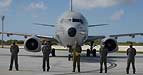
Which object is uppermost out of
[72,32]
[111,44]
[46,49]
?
[72,32]

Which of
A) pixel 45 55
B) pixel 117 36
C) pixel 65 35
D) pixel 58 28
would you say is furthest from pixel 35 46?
pixel 45 55

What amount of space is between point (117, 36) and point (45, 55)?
20026mm

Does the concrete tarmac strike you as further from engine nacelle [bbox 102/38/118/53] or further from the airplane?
engine nacelle [bbox 102/38/118/53]

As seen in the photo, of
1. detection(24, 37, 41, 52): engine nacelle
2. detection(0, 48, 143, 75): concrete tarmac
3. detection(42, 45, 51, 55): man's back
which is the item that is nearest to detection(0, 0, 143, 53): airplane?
detection(24, 37, 41, 52): engine nacelle

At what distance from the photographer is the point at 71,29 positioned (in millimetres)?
29141

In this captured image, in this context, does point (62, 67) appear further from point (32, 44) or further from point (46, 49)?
point (32, 44)

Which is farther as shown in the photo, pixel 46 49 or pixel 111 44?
pixel 111 44

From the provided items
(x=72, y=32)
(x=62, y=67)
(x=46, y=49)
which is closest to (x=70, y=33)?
(x=72, y=32)

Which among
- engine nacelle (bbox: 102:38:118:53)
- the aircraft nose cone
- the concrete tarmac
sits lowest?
the concrete tarmac

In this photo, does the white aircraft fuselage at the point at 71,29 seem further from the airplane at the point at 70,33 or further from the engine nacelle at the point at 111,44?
the engine nacelle at the point at 111,44

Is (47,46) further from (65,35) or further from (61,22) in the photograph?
(61,22)

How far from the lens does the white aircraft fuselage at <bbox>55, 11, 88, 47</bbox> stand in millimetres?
29156

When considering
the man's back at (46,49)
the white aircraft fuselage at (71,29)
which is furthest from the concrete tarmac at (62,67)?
the white aircraft fuselage at (71,29)

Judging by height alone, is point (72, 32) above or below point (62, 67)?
above
